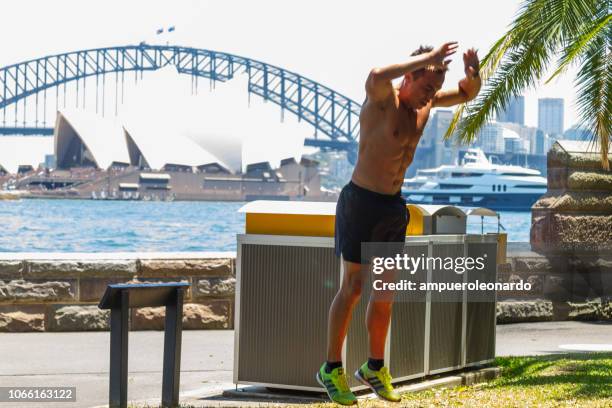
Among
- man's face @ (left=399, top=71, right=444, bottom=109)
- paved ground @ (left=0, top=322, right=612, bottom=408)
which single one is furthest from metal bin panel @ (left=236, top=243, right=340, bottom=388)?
man's face @ (left=399, top=71, right=444, bottom=109)

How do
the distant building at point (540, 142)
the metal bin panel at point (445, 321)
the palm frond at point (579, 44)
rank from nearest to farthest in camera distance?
1. the metal bin panel at point (445, 321)
2. the palm frond at point (579, 44)
3. the distant building at point (540, 142)

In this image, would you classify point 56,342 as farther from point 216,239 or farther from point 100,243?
point 216,239

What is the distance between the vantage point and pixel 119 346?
17.2ft

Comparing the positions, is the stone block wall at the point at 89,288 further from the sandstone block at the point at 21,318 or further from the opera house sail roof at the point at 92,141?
the opera house sail roof at the point at 92,141

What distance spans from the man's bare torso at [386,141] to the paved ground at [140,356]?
196cm

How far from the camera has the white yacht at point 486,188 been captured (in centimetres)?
10206

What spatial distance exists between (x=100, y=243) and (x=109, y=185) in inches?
2458

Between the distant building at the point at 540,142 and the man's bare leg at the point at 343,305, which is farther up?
the distant building at the point at 540,142

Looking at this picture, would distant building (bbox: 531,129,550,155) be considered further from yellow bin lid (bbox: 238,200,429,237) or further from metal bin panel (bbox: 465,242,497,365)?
yellow bin lid (bbox: 238,200,429,237)

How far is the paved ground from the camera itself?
6.43 m

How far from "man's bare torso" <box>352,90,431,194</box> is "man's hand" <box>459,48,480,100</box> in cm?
25

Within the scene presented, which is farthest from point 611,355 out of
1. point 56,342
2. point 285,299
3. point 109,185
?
point 109,185

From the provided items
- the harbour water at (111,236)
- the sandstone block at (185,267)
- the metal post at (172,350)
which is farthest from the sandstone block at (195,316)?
the harbour water at (111,236)

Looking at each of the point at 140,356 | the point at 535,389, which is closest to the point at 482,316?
the point at 535,389
